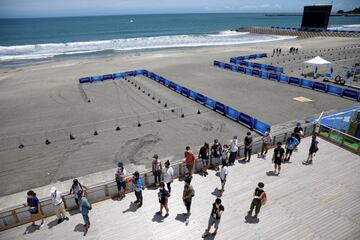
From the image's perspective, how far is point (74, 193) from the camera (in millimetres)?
8891

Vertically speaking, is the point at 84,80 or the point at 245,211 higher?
the point at 245,211

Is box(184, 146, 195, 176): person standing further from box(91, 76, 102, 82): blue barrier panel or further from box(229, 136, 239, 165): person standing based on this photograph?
box(91, 76, 102, 82): blue barrier panel

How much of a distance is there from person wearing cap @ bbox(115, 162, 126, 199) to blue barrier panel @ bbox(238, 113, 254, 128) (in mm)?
11601

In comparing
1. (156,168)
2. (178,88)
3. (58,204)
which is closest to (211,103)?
(178,88)

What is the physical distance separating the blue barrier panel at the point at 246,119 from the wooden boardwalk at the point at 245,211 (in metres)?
7.36

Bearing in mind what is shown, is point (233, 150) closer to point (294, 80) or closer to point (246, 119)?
point (246, 119)

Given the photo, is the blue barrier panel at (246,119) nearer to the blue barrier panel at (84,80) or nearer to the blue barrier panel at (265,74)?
the blue barrier panel at (265,74)

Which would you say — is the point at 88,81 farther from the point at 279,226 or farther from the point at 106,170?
the point at 279,226

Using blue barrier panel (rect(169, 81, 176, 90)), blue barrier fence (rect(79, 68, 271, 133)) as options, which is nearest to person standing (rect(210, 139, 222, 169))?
blue barrier fence (rect(79, 68, 271, 133))

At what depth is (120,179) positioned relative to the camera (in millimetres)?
9383

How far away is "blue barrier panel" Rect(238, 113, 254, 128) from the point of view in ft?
60.1

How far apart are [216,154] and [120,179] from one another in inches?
170

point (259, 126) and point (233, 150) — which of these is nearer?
point (233, 150)

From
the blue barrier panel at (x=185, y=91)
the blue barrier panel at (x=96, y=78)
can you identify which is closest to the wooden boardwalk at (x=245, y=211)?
the blue barrier panel at (x=185, y=91)
